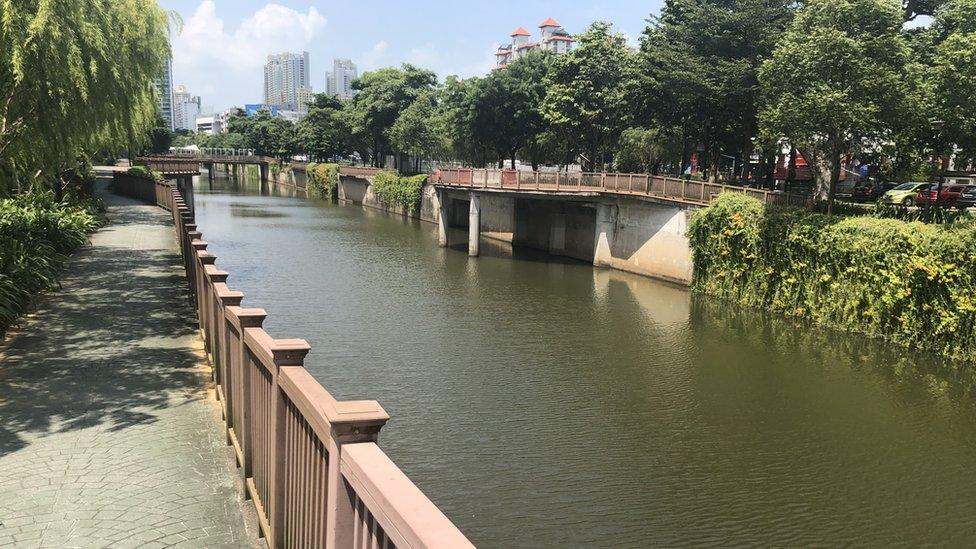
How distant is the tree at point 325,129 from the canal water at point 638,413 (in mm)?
55444

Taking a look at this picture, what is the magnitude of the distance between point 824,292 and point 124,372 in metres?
20.4

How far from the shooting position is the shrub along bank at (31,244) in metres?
11.3

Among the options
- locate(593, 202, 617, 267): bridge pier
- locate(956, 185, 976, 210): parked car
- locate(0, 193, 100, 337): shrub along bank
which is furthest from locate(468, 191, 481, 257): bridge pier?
locate(956, 185, 976, 210): parked car

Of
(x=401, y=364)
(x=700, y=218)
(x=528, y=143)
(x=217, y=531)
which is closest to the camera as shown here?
(x=217, y=531)

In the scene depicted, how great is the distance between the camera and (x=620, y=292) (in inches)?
1102

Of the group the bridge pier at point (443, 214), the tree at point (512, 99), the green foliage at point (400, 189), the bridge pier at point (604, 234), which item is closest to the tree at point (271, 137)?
the green foliage at point (400, 189)

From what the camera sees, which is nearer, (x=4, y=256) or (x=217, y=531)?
(x=217, y=531)

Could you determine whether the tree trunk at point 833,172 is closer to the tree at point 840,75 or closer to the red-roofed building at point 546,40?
the tree at point 840,75

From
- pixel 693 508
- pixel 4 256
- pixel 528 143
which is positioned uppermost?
pixel 528 143

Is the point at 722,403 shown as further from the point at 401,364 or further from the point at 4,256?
the point at 4,256

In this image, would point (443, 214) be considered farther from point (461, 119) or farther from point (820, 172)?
point (820, 172)

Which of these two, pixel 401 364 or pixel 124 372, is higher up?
pixel 124 372

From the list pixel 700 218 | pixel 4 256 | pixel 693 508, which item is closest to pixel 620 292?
pixel 700 218

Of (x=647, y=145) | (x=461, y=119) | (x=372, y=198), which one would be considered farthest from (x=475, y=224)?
(x=372, y=198)
